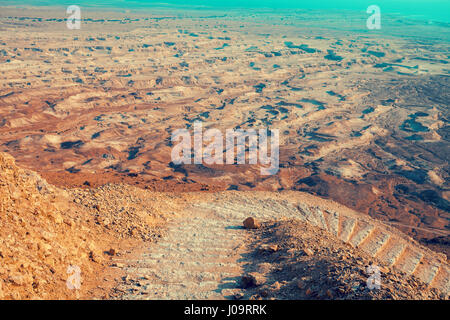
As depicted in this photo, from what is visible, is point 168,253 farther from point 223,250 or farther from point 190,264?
point 223,250

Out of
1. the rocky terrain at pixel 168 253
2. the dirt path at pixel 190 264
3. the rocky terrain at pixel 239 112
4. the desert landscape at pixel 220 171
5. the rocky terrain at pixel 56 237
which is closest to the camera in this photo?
the rocky terrain at pixel 56 237

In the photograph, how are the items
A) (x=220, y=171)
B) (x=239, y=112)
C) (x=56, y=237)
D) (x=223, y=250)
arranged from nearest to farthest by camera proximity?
(x=56, y=237) < (x=223, y=250) < (x=220, y=171) < (x=239, y=112)

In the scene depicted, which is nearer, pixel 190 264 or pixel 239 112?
pixel 190 264

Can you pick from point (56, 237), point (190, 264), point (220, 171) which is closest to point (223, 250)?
point (190, 264)

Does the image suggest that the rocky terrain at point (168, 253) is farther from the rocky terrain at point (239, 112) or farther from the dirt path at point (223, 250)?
the rocky terrain at point (239, 112)

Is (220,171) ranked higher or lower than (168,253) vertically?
lower

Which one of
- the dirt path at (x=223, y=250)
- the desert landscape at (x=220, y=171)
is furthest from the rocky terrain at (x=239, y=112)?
the dirt path at (x=223, y=250)

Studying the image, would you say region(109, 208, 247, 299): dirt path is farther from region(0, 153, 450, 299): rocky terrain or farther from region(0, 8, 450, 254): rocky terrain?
region(0, 8, 450, 254): rocky terrain
